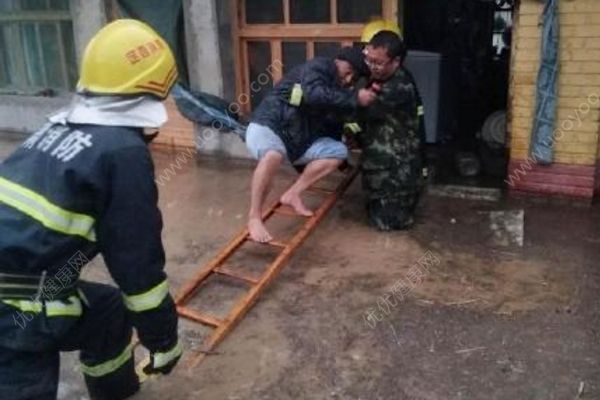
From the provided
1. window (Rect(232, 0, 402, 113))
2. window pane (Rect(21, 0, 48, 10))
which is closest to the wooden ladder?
window (Rect(232, 0, 402, 113))

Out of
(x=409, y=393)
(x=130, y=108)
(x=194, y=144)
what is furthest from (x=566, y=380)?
(x=194, y=144)

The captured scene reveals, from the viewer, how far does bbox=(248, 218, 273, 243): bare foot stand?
171 inches

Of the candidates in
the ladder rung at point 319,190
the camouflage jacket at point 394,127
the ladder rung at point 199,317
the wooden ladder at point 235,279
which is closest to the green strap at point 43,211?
the wooden ladder at point 235,279

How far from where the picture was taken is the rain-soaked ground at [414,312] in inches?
121

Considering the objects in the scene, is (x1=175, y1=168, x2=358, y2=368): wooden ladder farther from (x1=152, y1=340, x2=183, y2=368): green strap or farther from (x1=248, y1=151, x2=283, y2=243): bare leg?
(x1=152, y1=340, x2=183, y2=368): green strap

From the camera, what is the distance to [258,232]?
14.4ft

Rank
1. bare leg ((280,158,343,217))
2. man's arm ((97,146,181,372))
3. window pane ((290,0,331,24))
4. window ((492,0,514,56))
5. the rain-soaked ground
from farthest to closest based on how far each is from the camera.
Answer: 1. window ((492,0,514,56))
2. window pane ((290,0,331,24))
3. bare leg ((280,158,343,217))
4. the rain-soaked ground
5. man's arm ((97,146,181,372))

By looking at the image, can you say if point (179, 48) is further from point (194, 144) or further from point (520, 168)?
point (520, 168)

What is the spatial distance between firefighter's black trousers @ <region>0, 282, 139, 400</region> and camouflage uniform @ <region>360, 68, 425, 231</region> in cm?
241

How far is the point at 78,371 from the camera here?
3.30 m

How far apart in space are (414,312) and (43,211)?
228cm

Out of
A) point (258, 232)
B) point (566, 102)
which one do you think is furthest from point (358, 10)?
point (258, 232)

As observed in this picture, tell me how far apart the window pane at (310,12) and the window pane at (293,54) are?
0.23m

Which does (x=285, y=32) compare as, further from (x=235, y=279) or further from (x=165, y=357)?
(x=165, y=357)
